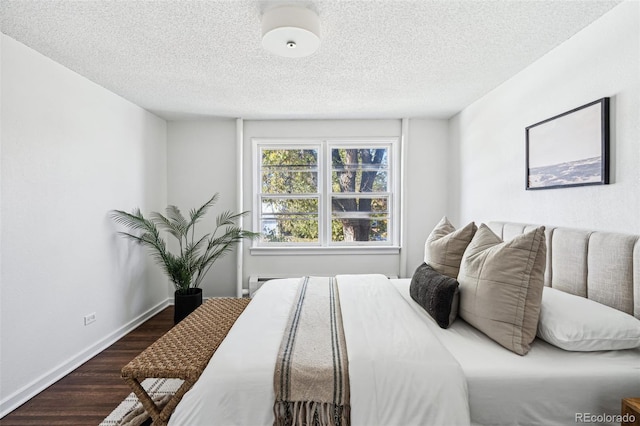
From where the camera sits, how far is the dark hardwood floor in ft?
6.25

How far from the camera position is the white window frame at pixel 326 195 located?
13.0ft

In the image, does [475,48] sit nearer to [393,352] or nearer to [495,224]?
[495,224]

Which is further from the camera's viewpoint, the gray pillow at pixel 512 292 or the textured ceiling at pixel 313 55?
the textured ceiling at pixel 313 55

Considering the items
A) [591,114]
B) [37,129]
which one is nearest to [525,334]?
[591,114]

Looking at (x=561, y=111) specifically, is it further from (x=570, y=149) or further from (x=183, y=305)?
(x=183, y=305)

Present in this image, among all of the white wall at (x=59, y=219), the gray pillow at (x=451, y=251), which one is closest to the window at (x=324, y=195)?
the white wall at (x=59, y=219)

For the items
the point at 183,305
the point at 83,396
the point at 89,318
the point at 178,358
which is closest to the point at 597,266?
the point at 178,358

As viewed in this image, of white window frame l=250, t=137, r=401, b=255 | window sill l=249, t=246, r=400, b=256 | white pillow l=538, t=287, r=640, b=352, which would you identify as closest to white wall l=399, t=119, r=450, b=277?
white window frame l=250, t=137, r=401, b=255

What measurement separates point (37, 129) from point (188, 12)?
143cm

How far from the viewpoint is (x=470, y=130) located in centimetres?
337

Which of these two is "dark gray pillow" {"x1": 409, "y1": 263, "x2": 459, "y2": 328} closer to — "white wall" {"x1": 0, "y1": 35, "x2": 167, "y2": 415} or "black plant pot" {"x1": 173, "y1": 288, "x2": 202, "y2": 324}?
"black plant pot" {"x1": 173, "y1": 288, "x2": 202, "y2": 324}

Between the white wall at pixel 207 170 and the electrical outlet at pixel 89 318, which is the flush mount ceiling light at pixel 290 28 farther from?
the electrical outlet at pixel 89 318

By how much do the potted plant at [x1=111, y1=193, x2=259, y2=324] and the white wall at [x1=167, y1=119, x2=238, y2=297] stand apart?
10 centimetres

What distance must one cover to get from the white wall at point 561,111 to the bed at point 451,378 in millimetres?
330
